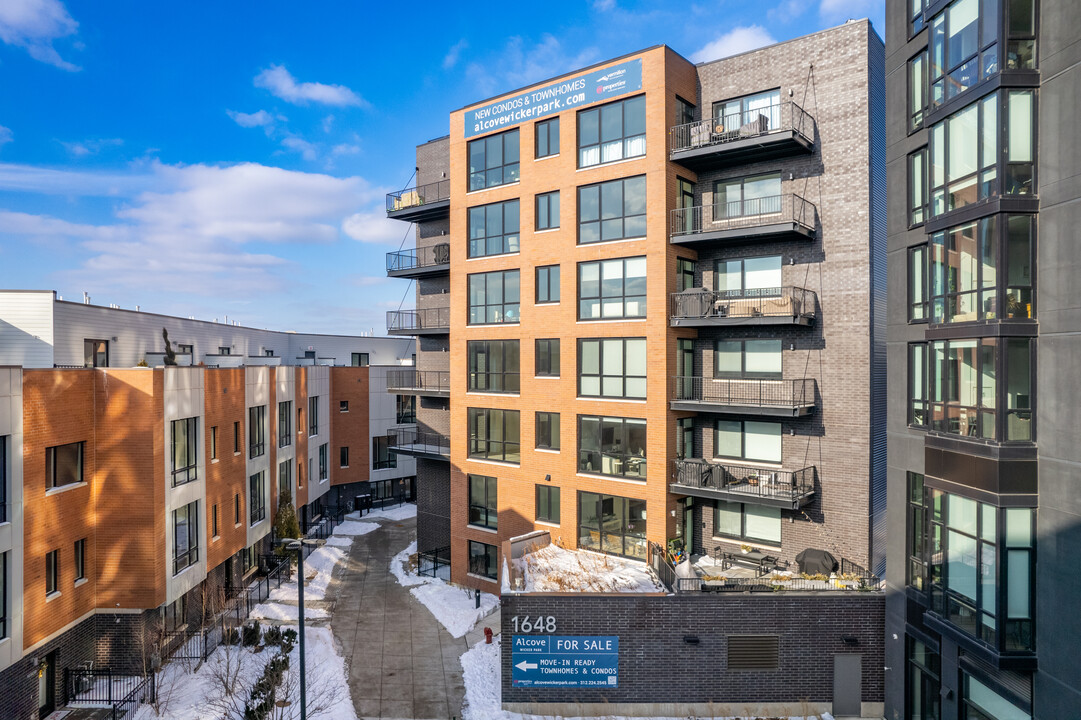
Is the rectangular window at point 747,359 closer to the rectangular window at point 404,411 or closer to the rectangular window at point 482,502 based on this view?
the rectangular window at point 482,502

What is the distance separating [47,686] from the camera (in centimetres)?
1736

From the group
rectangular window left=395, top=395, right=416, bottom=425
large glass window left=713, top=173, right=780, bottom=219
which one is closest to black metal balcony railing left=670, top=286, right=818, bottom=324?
large glass window left=713, top=173, right=780, bottom=219

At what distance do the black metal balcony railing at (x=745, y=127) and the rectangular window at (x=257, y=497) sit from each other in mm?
23086

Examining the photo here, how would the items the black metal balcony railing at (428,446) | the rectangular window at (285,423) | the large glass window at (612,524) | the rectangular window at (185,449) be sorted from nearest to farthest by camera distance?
1. the rectangular window at (185,449)
2. the large glass window at (612,524)
3. the black metal balcony railing at (428,446)
4. the rectangular window at (285,423)

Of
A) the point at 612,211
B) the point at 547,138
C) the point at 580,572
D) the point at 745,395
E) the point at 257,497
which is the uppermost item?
the point at 547,138

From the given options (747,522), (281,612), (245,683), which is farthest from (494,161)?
(245,683)

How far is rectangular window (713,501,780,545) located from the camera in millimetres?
21344

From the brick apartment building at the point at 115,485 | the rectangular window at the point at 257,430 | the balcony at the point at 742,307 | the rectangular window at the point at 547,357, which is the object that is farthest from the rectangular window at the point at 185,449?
the balcony at the point at 742,307

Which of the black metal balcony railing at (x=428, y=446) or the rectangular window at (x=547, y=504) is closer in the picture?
the rectangular window at (x=547, y=504)

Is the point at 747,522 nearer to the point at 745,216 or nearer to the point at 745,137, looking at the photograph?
the point at 745,216

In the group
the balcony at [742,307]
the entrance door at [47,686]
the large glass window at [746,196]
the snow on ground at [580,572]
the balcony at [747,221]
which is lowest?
the entrance door at [47,686]

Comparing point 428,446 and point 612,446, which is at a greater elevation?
point 612,446

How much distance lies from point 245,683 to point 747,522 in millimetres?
17033

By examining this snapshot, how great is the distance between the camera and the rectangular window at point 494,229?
26.2 m
